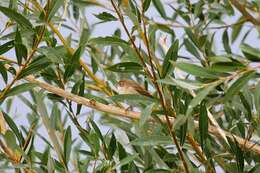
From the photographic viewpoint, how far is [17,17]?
0.68m

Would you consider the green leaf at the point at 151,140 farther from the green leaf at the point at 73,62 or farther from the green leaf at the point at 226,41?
the green leaf at the point at 226,41

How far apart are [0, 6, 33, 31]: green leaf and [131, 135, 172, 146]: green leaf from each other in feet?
0.71

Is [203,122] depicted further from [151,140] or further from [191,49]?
[191,49]

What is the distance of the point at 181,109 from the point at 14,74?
0.81 feet

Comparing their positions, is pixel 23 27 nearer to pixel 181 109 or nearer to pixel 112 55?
pixel 181 109

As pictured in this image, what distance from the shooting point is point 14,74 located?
716 millimetres

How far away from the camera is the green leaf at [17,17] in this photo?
0.67 m

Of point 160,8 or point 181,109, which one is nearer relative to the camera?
point 181,109

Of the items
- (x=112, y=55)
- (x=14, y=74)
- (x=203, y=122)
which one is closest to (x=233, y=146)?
(x=203, y=122)

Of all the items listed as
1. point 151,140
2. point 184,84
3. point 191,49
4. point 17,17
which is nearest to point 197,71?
point 184,84

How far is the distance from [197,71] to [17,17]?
275 millimetres

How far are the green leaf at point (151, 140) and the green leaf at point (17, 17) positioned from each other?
0.22 m

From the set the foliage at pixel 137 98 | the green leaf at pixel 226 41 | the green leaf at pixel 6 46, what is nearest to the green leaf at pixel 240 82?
the foliage at pixel 137 98

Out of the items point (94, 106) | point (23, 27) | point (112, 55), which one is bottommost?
point (112, 55)
